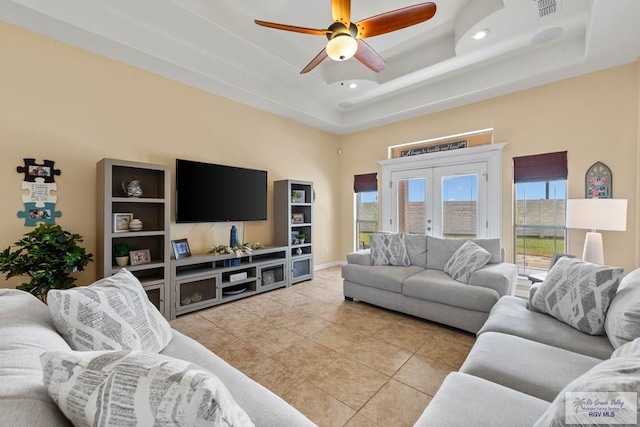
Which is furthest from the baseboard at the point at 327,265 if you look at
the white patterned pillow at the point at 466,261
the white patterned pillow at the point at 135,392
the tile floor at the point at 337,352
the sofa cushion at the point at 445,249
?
the white patterned pillow at the point at 135,392

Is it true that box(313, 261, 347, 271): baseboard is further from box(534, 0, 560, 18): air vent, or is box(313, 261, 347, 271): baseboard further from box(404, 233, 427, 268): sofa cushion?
box(534, 0, 560, 18): air vent

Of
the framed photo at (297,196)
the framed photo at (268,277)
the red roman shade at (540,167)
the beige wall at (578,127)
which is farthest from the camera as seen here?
the framed photo at (297,196)

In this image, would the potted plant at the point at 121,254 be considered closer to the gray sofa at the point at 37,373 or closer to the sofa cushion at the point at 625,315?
the gray sofa at the point at 37,373

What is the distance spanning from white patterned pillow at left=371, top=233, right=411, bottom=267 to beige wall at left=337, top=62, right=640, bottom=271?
1713 mm

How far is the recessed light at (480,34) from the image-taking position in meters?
2.90

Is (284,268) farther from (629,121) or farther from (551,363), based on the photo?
(629,121)

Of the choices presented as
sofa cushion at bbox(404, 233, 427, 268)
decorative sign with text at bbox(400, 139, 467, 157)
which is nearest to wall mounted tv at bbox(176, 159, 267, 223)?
sofa cushion at bbox(404, 233, 427, 268)

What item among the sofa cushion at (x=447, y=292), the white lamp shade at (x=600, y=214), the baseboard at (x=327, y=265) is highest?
the white lamp shade at (x=600, y=214)

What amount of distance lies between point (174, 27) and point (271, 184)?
8.12 ft

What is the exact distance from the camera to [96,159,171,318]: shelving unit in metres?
2.74

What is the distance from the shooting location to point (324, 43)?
11.2 ft

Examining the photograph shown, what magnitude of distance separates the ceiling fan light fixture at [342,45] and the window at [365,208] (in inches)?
136

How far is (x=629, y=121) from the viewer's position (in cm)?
Result: 316

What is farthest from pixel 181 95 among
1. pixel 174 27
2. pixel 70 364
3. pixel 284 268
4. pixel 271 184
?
pixel 70 364
